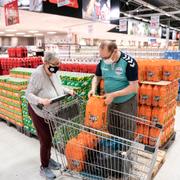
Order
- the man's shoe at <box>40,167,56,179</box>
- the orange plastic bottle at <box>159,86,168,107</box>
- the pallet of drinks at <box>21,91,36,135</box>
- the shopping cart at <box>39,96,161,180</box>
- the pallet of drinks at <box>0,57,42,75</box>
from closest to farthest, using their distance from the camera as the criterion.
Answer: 1. the shopping cart at <box>39,96,161,180</box>
2. the man's shoe at <box>40,167,56,179</box>
3. the orange plastic bottle at <box>159,86,168,107</box>
4. the pallet of drinks at <box>21,91,36,135</box>
5. the pallet of drinks at <box>0,57,42,75</box>

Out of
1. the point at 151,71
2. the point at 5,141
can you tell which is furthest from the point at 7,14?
the point at 151,71

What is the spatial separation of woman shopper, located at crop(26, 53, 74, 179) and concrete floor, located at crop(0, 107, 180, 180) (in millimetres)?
346

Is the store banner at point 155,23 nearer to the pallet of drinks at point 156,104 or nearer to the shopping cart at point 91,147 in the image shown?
the pallet of drinks at point 156,104

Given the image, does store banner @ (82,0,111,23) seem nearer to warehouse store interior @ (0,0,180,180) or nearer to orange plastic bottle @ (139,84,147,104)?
warehouse store interior @ (0,0,180,180)

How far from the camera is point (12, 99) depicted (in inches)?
171

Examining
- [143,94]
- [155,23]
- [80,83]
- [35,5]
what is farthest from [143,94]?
[155,23]

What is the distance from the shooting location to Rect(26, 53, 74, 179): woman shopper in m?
2.43

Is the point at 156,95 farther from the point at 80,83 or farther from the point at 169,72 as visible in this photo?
the point at 80,83

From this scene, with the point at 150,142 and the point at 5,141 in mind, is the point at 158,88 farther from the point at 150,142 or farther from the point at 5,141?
the point at 5,141

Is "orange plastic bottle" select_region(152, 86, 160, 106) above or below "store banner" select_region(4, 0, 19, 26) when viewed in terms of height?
below

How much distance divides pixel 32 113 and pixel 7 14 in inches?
279

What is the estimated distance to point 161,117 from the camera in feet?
11.1

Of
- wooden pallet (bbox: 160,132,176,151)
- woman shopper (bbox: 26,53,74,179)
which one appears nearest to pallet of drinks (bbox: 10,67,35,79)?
woman shopper (bbox: 26,53,74,179)

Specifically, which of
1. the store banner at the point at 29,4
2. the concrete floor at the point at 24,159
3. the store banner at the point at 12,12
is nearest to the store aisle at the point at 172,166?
the concrete floor at the point at 24,159
